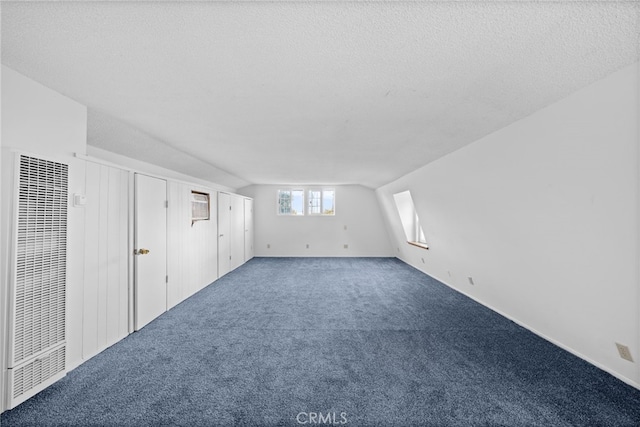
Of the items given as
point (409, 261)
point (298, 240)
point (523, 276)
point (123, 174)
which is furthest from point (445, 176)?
point (298, 240)

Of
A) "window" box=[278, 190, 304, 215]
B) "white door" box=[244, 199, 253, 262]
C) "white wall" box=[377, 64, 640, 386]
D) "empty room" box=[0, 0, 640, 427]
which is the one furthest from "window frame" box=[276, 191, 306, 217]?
"white wall" box=[377, 64, 640, 386]

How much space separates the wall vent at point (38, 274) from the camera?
1.61 meters

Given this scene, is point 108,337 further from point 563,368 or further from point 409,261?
point 409,261

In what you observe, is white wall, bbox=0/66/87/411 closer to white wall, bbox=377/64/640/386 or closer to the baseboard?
white wall, bbox=377/64/640/386

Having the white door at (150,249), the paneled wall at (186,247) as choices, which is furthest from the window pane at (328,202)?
the white door at (150,249)

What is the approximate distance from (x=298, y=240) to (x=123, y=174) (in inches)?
224

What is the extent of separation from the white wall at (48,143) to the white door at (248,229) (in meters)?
4.87

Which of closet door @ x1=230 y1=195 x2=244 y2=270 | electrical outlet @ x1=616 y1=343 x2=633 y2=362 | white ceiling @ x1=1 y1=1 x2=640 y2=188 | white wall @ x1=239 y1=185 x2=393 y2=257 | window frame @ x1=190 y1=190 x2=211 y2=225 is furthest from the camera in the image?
white wall @ x1=239 y1=185 x2=393 y2=257

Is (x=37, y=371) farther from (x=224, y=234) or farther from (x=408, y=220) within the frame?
(x=408, y=220)

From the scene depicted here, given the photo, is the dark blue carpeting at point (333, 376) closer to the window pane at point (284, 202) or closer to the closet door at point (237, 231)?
the closet door at point (237, 231)

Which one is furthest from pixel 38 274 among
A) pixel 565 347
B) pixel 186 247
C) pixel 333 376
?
pixel 565 347

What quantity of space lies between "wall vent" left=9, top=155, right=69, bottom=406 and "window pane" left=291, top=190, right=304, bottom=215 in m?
6.22

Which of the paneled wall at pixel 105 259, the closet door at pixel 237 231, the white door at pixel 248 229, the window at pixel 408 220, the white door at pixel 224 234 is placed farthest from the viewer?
the white door at pixel 248 229

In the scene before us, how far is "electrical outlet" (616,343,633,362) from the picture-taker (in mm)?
1898
